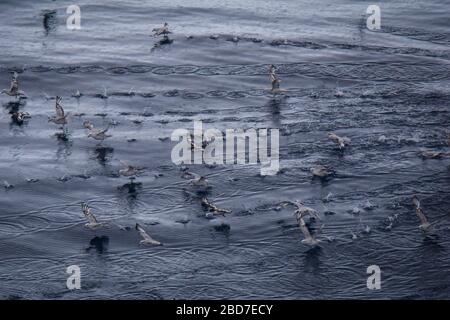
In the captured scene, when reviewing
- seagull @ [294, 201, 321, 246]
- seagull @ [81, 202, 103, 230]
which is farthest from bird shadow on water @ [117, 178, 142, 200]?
seagull @ [294, 201, 321, 246]

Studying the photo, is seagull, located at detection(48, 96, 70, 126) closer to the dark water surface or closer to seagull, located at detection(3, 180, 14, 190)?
the dark water surface

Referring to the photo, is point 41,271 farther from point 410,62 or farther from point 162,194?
point 410,62

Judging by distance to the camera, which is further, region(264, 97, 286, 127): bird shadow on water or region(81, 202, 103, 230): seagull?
region(264, 97, 286, 127): bird shadow on water

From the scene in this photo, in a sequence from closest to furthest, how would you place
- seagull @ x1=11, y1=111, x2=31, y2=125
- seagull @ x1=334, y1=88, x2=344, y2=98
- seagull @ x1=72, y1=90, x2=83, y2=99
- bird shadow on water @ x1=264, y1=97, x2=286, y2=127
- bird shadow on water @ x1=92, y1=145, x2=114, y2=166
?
bird shadow on water @ x1=92, y1=145, x2=114, y2=166
bird shadow on water @ x1=264, y1=97, x2=286, y2=127
seagull @ x1=11, y1=111, x2=31, y2=125
seagull @ x1=334, y1=88, x2=344, y2=98
seagull @ x1=72, y1=90, x2=83, y2=99

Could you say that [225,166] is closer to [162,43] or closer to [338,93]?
[338,93]

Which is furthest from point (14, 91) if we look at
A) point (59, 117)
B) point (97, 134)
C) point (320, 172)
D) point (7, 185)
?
point (320, 172)

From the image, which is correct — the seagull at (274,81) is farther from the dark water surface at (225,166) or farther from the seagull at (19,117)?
the seagull at (19,117)

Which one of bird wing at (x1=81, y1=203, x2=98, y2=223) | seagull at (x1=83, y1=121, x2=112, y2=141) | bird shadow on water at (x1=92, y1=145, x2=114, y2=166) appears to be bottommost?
bird wing at (x1=81, y1=203, x2=98, y2=223)

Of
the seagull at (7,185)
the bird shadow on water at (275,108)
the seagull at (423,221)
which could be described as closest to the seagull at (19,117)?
the seagull at (7,185)
